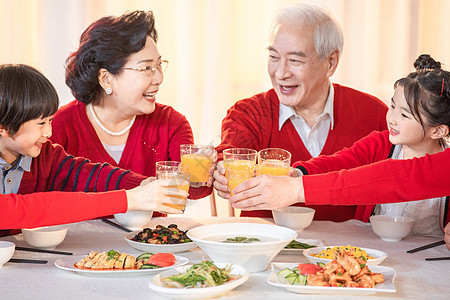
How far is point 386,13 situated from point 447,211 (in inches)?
89.0

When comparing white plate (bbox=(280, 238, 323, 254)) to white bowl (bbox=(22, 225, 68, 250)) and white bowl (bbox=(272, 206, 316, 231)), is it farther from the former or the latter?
white bowl (bbox=(22, 225, 68, 250))

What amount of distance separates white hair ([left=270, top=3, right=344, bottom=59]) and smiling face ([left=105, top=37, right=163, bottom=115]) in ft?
2.01

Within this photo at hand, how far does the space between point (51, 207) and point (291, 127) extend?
1.50m

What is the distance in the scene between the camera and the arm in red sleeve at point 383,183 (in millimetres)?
1970

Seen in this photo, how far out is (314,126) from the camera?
3.02m

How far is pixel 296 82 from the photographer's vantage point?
2.95 metres

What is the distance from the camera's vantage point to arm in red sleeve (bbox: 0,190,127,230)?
Answer: 5.88 ft

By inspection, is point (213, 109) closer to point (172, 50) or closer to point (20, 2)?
point (172, 50)

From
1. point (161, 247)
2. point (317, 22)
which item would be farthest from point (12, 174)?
point (317, 22)

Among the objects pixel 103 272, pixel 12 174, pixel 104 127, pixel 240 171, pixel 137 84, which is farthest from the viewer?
pixel 104 127

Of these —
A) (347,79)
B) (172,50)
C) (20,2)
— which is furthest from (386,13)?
(20,2)

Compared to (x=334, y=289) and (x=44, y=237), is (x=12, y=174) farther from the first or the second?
(x=334, y=289)

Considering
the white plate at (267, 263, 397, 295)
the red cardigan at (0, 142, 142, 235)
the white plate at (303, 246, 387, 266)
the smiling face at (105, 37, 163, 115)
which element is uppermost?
the smiling face at (105, 37, 163, 115)

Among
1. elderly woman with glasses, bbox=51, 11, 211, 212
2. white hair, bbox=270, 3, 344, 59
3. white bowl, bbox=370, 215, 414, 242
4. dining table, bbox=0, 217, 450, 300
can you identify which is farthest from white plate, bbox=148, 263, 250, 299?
white hair, bbox=270, 3, 344, 59
